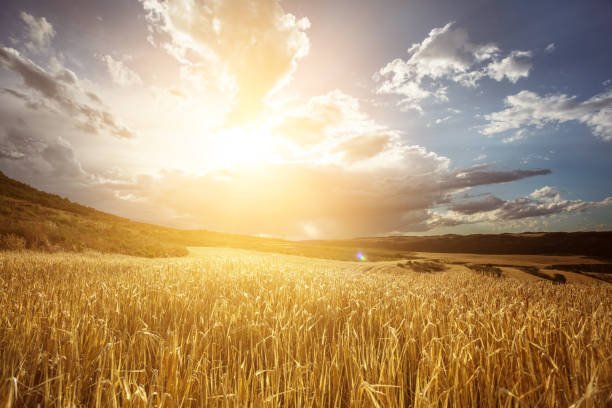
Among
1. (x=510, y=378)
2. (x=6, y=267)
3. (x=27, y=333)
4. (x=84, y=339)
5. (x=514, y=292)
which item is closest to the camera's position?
(x=510, y=378)

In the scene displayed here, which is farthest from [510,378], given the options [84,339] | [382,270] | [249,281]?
[382,270]

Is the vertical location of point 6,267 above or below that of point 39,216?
below

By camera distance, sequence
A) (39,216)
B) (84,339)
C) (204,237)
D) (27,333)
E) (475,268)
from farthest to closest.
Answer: (204,237) → (39,216) → (475,268) → (84,339) → (27,333)

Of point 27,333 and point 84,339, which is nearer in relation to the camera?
point 27,333

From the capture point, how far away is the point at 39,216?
18.9m

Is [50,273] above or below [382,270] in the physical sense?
above

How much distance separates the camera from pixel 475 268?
12.1 meters

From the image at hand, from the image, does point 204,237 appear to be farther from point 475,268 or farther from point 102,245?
point 475,268

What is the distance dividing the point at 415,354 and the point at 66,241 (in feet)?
66.3

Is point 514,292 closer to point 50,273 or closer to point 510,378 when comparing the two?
point 510,378

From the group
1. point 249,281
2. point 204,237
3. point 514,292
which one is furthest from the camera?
point 204,237

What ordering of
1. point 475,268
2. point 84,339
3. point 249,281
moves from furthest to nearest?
1. point 475,268
2. point 249,281
3. point 84,339

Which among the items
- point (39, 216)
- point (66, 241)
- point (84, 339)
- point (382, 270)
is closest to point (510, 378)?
point (84, 339)

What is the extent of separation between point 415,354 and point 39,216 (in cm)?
2659
